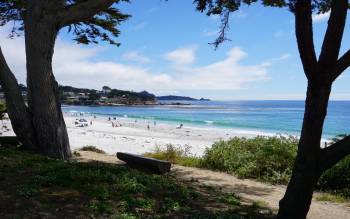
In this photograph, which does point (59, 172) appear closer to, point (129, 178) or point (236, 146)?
point (129, 178)

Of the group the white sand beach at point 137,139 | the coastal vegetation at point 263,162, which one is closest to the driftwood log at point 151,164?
the coastal vegetation at point 263,162

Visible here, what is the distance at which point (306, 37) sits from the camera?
6199mm

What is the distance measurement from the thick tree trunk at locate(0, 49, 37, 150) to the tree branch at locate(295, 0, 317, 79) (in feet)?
23.3

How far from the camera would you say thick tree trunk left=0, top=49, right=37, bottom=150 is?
10.9 m

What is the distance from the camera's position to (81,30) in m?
14.5

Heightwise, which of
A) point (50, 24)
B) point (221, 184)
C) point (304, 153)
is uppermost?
point (50, 24)

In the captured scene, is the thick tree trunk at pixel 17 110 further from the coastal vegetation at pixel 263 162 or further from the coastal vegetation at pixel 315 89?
the coastal vegetation at pixel 315 89

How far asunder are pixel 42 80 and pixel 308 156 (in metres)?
6.75

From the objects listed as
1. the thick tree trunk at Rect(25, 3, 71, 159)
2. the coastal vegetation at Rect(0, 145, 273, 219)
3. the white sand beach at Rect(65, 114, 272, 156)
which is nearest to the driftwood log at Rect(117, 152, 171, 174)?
the thick tree trunk at Rect(25, 3, 71, 159)

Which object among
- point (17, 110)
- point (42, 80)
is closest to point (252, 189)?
point (42, 80)

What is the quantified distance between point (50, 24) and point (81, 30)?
3.80 meters

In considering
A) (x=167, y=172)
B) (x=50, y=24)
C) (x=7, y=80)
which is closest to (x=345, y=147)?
(x=167, y=172)

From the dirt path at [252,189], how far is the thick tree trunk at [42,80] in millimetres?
3169

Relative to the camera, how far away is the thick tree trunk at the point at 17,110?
1092 cm
